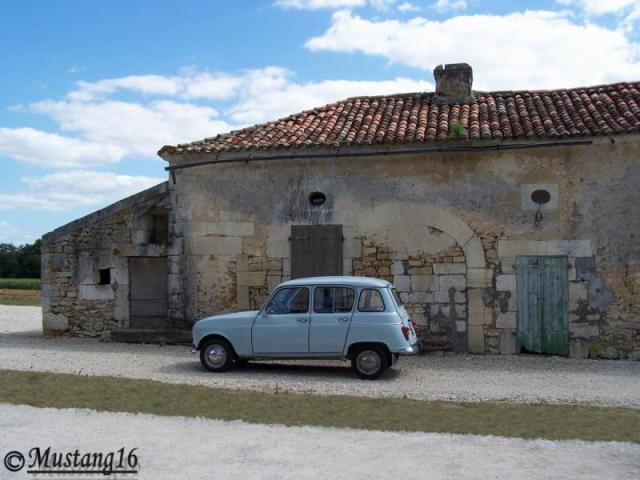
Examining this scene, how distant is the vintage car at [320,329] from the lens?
30.5ft

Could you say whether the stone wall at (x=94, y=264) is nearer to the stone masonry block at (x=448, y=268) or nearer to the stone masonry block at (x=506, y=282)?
the stone masonry block at (x=448, y=268)

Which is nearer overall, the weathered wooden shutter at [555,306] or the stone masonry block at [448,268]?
the weathered wooden shutter at [555,306]

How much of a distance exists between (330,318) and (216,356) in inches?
72.0

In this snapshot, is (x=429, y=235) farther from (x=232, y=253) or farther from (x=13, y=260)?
(x=13, y=260)

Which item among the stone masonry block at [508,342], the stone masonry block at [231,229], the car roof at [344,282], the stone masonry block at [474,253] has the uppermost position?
the stone masonry block at [231,229]

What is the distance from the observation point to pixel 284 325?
955cm

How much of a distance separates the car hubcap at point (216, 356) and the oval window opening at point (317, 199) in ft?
12.9

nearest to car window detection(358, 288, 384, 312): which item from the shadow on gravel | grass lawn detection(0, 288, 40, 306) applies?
the shadow on gravel

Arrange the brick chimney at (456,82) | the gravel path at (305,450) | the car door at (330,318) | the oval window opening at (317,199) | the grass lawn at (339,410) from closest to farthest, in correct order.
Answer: the gravel path at (305,450), the grass lawn at (339,410), the car door at (330,318), the oval window opening at (317,199), the brick chimney at (456,82)

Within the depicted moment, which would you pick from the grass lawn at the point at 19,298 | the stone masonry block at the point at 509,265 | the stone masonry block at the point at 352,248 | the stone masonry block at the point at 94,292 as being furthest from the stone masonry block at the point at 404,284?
the grass lawn at the point at 19,298

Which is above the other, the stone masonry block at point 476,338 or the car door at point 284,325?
the car door at point 284,325

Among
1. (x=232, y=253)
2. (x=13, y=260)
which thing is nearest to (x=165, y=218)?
(x=232, y=253)

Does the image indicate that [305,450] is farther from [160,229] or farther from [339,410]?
[160,229]

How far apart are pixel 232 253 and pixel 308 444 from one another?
749 centimetres
